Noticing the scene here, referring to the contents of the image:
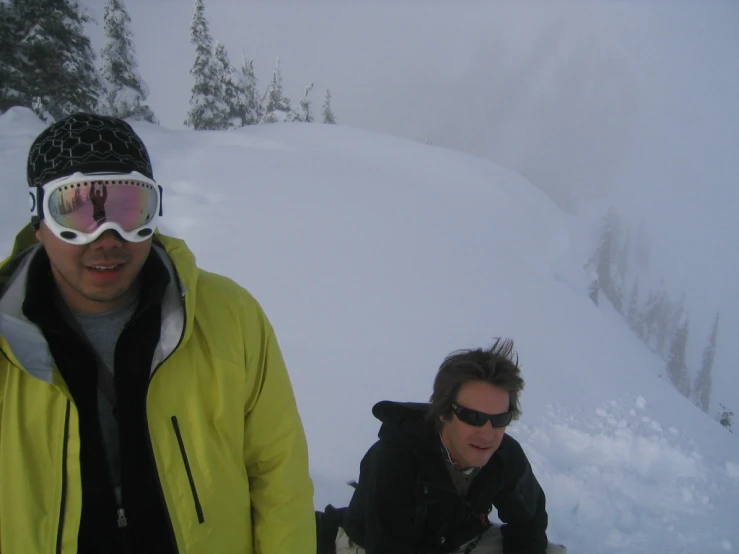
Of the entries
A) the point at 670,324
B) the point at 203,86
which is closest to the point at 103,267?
the point at 203,86

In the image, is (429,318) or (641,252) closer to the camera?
(429,318)

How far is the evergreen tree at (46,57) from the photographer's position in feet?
55.1

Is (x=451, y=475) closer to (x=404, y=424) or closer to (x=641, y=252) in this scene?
(x=404, y=424)

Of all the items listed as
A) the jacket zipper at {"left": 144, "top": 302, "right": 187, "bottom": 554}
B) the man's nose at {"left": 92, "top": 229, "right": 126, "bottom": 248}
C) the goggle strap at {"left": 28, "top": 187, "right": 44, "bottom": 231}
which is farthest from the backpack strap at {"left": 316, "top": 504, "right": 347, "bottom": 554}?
the goggle strap at {"left": 28, "top": 187, "right": 44, "bottom": 231}

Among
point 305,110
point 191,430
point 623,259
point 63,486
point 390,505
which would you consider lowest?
point 390,505

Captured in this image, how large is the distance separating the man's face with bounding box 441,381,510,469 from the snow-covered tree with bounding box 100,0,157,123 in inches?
1122

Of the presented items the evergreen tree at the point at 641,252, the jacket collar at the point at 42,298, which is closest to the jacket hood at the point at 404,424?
the jacket collar at the point at 42,298

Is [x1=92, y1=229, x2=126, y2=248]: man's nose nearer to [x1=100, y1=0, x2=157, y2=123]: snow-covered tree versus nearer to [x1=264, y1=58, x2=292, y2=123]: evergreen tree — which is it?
[x1=100, y1=0, x2=157, y2=123]: snow-covered tree

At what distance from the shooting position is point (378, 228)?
1212cm

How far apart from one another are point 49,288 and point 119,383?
1.65 feet

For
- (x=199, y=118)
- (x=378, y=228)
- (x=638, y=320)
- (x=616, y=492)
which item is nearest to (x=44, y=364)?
(x=616, y=492)

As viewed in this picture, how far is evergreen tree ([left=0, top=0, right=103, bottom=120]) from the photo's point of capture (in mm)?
16781

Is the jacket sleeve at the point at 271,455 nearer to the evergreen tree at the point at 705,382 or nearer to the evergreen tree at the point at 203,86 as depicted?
the evergreen tree at the point at 203,86

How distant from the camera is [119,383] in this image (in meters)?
1.80
